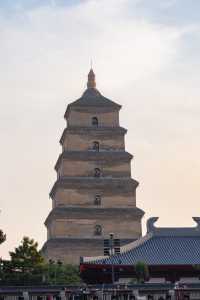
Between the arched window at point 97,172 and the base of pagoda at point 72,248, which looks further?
the arched window at point 97,172

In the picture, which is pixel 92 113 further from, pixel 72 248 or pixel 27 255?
pixel 27 255

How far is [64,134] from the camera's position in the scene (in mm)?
77812

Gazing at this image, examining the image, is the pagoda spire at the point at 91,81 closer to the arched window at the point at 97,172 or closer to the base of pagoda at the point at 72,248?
the arched window at the point at 97,172

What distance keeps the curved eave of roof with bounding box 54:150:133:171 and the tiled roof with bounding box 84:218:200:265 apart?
23593 mm

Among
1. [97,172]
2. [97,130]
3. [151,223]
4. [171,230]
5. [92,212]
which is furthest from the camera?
[97,130]

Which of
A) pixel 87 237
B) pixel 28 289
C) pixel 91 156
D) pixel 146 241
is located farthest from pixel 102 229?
pixel 28 289

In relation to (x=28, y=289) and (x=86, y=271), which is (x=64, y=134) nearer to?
(x=86, y=271)

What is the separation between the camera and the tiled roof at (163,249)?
4866cm

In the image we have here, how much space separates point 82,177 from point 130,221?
22.5 feet

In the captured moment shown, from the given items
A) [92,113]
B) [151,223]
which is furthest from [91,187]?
[151,223]

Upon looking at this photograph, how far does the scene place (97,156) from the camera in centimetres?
7544

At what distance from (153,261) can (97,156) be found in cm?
2801

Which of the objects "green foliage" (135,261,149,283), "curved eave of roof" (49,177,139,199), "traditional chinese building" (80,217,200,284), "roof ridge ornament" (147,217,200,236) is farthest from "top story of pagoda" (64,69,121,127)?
"green foliage" (135,261,149,283)

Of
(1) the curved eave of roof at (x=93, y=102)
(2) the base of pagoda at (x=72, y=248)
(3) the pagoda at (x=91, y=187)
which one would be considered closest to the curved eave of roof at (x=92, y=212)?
(3) the pagoda at (x=91, y=187)
